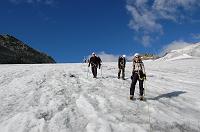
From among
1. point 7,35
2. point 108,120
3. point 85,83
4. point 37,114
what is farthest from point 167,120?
point 7,35

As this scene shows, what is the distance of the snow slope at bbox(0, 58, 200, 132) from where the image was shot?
1333cm

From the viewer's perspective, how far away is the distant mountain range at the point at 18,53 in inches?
4052

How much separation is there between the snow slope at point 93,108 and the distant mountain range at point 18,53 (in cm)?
7958

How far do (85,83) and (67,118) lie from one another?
319 inches

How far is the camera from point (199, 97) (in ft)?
61.7

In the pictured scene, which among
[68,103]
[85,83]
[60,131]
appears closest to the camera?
[60,131]

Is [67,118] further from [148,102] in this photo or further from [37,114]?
[148,102]

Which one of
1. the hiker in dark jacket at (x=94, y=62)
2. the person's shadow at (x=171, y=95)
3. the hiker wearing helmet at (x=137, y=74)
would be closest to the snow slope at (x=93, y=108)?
the person's shadow at (x=171, y=95)

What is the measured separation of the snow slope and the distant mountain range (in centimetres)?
7958

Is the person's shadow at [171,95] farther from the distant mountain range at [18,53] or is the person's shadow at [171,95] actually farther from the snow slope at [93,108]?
the distant mountain range at [18,53]

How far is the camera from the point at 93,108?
15.5 metres

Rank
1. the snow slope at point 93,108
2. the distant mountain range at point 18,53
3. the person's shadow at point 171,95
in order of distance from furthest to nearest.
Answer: the distant mountain range at point 18,53
the person's shadow at point 171,95
the snow slope at point 93,108

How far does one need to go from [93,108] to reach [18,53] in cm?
10373

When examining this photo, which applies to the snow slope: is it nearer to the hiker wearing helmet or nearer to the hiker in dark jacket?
the hiker wearing helmet
